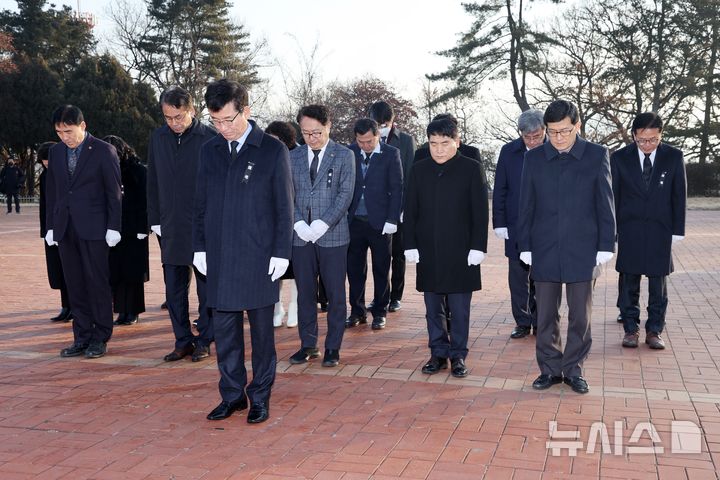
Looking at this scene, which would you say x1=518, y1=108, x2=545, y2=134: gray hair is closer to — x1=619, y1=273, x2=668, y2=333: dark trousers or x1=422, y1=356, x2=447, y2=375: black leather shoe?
x1=619, y1=273, x2=668, y2=333: dark trousers

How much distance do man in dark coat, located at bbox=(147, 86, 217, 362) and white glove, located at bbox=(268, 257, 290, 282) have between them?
4.57 feet

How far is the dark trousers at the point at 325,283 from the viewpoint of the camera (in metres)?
5.69

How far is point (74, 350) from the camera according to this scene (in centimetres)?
596

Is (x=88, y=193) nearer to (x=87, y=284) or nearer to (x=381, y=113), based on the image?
(x=87, y=284)

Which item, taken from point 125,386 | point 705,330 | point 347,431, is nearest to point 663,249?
point 705,330

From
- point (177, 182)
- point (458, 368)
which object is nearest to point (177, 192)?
point (177, 182)

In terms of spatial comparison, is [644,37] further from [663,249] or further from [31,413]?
[31,413]

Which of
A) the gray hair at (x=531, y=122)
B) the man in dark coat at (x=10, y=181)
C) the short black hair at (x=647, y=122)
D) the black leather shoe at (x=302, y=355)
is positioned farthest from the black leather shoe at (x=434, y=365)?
the man in dark coat at (x=10, y=181)

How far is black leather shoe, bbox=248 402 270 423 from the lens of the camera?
4.36 m

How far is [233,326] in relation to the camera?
4473 millimetres

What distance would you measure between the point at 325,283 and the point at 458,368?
1186 mm

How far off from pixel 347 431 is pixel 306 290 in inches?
66.5

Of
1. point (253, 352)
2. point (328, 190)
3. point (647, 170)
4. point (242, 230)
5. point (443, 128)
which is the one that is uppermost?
point (443, 128)

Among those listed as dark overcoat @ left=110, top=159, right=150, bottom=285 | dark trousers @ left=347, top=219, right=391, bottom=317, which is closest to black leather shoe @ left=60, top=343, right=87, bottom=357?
dark overcoat @ left=110, top=159, right=150, bottom=285
